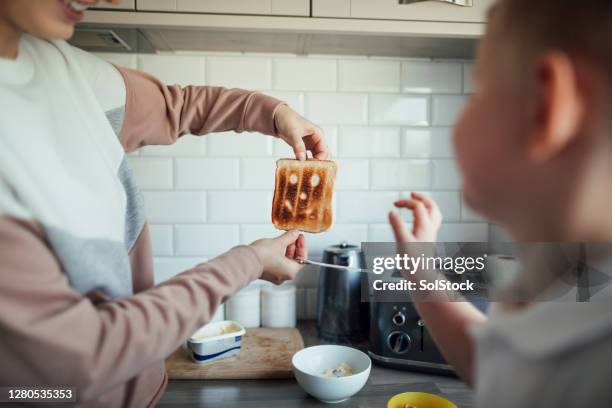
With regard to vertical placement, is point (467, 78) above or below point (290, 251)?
above

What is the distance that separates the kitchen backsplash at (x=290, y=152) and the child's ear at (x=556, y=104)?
3.11ft

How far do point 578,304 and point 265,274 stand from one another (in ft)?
1.48

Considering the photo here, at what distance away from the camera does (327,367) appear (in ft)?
3.32

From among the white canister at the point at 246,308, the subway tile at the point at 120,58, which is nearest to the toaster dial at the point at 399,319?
the white canister at the point at 246,308

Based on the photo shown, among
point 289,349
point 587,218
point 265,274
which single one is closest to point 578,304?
point 587,218

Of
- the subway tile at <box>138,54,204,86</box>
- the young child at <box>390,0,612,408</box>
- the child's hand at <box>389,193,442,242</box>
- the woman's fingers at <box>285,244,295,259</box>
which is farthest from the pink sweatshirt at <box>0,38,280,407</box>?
the subway tile at <box>138,54,204,86</box>

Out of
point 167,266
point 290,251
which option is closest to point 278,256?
point 290,251

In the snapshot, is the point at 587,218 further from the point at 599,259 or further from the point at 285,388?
the point at 285,388

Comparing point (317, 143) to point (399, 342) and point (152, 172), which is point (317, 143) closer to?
point (399, 342)

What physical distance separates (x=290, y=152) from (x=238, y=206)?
217mm

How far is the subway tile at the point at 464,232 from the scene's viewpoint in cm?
139

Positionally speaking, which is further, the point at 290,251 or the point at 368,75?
the point at 368,75

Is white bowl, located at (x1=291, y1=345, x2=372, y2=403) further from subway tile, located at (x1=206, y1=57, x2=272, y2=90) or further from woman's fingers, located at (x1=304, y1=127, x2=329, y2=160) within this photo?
subway tile, located at (x1=206, y1=57, x2=272, y2=90)

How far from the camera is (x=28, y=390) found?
0.55 metres
